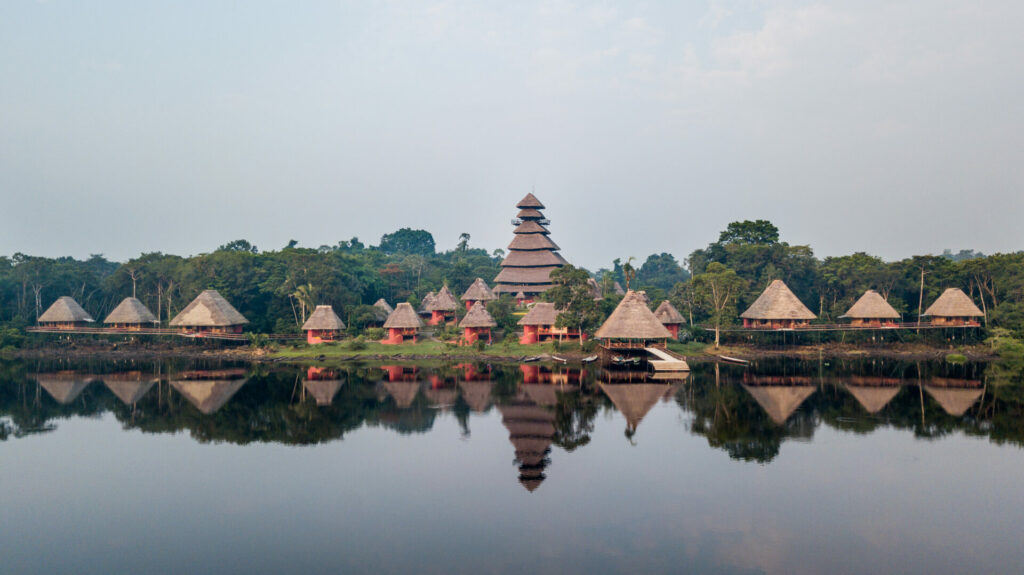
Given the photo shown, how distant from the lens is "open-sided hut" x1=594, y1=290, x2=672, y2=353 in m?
39.6

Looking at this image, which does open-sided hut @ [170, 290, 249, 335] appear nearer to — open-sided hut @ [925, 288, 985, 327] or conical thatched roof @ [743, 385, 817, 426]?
conical thatched roof @ [743, 385, 817, 426]

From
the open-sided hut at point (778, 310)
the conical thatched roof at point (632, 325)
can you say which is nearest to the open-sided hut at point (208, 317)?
the conical thatched roof at point (632, 325)

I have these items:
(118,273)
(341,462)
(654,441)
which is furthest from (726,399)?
(118,273)

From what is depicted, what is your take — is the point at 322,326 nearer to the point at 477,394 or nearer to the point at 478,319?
the point at 478,319

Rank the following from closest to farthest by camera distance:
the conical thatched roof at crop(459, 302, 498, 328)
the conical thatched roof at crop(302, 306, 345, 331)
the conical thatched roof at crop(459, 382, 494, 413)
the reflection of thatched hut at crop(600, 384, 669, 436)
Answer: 1. the reflection of thatched hut at crop(600, 384, 669, 436)
2. the conical thatched roof at crop(459, 382, 494, 413)
3. the conical thatched roof at crop(459, 302, 498, 328)
4. the conical thatched roof at crop(302, 306, 345, 331)

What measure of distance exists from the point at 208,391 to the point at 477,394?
15.8 m

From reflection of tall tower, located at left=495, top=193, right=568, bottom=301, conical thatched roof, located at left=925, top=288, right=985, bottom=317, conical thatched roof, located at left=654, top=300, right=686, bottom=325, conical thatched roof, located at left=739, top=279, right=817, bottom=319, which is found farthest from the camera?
reflection of tall tower, located at left=495, top=193, right=568, bottom=301

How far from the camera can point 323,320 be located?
152 feet

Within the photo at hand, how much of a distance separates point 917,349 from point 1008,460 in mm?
28721

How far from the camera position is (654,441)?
2233 cm

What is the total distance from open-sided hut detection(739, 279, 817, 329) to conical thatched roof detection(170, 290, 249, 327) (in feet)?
146

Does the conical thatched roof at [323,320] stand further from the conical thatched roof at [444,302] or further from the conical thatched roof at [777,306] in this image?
the conical thatched roof at [777,306]

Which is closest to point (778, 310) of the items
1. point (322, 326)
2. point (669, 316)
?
point (669, 316)

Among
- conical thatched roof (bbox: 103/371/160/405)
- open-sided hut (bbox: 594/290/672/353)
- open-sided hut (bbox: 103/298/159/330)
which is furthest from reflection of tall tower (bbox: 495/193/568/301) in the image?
open-sided hut (bbox: 103/298/159/330)
